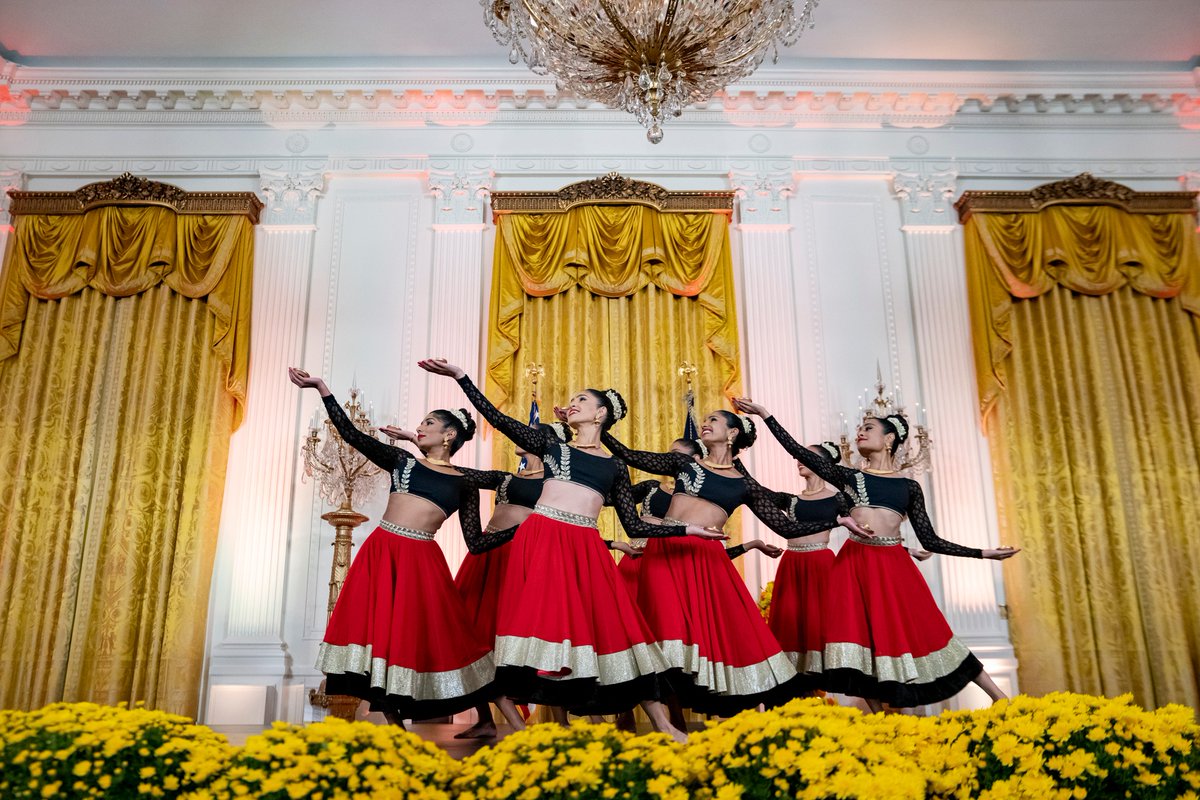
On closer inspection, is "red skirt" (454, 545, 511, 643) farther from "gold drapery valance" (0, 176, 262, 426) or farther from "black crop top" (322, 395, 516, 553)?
"gold drapery valance" (0, 176, 262, 426)

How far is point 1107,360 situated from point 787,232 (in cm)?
254

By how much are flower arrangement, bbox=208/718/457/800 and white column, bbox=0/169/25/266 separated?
633 cm

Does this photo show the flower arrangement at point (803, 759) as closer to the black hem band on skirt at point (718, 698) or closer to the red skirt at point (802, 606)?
the black hem band on skirt at point (718, 698)

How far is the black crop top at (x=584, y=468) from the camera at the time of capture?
13.4 ft

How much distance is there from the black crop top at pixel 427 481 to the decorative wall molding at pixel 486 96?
13.5ft

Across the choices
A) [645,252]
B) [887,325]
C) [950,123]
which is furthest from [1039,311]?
[645,252]

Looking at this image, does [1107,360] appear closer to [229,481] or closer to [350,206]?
[350,206]

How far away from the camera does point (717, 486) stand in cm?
445

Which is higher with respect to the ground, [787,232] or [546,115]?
[546,115]

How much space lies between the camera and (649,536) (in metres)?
4.09

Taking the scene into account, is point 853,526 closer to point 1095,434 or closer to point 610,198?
point 1095,434

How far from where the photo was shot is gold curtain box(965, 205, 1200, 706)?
6.41m

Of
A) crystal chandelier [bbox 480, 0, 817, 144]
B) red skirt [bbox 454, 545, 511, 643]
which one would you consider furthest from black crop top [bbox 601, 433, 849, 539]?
crystal chandelier [bbox 480, 0, 817, 144]

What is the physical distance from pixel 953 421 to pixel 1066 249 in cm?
162
